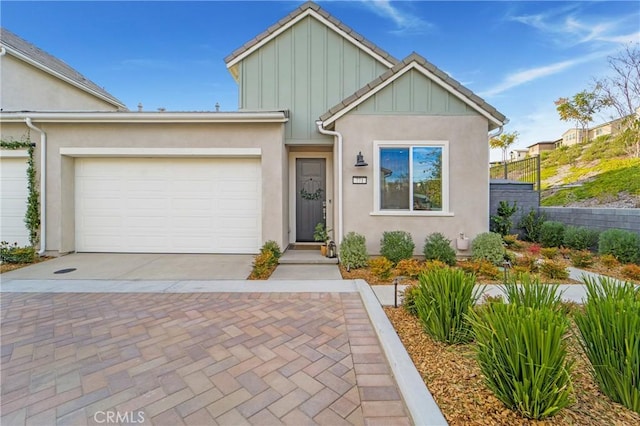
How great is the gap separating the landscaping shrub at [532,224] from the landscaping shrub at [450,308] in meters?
8.12

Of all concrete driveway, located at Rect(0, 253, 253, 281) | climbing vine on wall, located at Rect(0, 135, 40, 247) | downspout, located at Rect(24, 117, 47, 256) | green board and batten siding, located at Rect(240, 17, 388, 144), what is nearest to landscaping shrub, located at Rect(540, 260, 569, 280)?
concrete driveway, located at Rect(0, 253, 253, 281)

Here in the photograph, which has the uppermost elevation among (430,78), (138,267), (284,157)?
(430,78)

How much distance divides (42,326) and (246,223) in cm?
466

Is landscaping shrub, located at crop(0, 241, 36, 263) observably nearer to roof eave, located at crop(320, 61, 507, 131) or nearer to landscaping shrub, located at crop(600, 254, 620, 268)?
→ roof eave, located at crop(320, 61, 507, 131)

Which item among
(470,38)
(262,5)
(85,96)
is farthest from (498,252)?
(85,96)

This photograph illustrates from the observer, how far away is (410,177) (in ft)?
22.6

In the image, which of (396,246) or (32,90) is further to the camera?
(32,90)

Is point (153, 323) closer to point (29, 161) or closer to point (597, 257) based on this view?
point (29, 161)

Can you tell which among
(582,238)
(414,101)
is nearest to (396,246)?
(414,101)

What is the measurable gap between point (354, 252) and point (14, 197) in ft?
31.2

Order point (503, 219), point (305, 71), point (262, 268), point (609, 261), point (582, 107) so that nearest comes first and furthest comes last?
point (262, 268)
point (609, 261)
point (305, 71)
point (503, 219)
point (582, 107)

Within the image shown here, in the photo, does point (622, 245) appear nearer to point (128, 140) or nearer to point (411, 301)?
point (411, 301)

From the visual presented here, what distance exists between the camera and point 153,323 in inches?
144

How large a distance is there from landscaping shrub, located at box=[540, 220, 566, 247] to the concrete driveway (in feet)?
29.6
